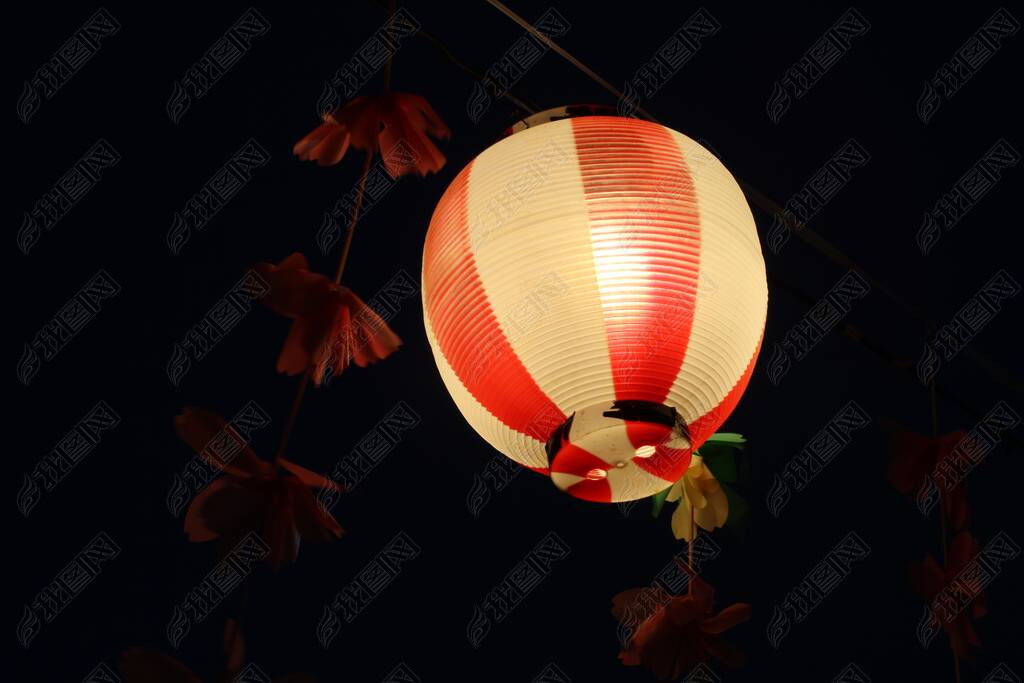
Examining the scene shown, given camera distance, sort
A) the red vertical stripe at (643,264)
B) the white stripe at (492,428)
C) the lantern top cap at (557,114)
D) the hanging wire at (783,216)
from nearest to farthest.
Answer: the red vertical stripe at (643,264) < the white stripe at (492,428) < the lantern top cap at (557,114) < the hanging wire at (783,216)

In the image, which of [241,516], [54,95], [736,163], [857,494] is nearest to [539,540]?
[857,494]

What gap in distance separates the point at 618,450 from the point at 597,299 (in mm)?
260

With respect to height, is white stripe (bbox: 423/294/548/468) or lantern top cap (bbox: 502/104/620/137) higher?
lantern top cap (bbox: 502/104/620/137)

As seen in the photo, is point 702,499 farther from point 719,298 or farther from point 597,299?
point 597,299

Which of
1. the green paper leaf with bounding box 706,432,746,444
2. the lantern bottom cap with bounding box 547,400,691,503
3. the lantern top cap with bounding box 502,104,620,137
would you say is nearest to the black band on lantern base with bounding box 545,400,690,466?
the lantern bottom cap with bounding box 547,400,691,503

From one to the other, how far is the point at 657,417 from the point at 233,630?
74 centimetres

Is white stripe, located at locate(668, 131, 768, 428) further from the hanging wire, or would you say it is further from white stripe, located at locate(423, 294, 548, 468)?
the hanging wire

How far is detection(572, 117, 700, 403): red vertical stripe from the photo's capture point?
1782mm

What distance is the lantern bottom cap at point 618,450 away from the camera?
1809mm

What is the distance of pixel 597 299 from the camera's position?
178 cm

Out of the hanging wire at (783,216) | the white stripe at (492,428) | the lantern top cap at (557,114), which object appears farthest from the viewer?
the hanging wire at (783,216)

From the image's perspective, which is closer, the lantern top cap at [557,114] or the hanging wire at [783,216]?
the lantern top cap at [557,114]

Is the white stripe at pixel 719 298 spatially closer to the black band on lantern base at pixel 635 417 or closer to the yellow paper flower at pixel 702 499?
the black band on lantern base at pixel 635 417

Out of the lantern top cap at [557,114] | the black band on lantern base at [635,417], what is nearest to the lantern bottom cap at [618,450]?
the black band on lantern base at [635,417]
